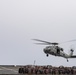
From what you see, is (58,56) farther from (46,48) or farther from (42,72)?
(42,72)

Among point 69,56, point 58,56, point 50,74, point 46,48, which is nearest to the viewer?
point 50,74

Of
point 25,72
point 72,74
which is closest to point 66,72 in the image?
point 72,74

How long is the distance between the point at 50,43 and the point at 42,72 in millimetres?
19564

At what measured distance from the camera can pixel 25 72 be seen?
4512cm

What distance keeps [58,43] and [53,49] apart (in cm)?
357

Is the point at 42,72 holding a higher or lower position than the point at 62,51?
lower

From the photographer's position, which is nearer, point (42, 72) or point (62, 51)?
point (42, 72)

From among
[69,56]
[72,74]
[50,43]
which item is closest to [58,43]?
[50,43]

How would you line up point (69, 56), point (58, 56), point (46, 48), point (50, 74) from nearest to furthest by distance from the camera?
1. point (50, 74)
2. point (46, 48)
3. point (58, 56)
4. point (69, 56)

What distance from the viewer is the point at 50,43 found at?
63.6m

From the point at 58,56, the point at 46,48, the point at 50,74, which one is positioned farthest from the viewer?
the point at 58,56

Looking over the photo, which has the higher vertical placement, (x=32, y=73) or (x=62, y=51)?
(x=62, y=51)

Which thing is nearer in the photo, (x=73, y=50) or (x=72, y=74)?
(x=72, y=74)

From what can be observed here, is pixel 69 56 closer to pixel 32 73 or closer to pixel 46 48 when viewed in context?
pixel 46 48
